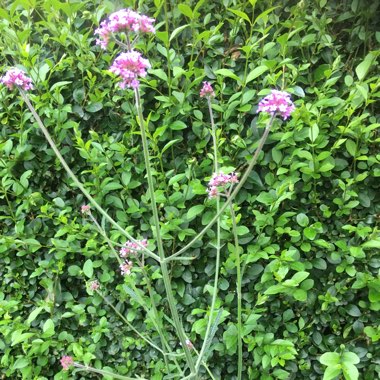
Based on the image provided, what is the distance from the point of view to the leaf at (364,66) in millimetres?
1587

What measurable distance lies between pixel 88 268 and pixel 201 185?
66 centimetres

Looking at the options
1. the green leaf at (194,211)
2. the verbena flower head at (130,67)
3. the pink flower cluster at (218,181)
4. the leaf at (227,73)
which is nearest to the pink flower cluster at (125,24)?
the verbena flower head at (130,67)

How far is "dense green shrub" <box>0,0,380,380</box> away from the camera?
1655 millimetres

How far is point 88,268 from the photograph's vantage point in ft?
6.10

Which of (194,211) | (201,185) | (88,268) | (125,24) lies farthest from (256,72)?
(88,268)

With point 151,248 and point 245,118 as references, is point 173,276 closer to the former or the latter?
point 151,248

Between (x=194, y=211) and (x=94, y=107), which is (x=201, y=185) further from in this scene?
(x=94, y=107)

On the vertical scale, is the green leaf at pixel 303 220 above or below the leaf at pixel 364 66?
below

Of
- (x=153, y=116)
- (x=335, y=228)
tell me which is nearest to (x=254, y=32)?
(x=153, y=116)

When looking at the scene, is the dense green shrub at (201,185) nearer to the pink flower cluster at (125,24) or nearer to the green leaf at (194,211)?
the green leaf at (194,211)

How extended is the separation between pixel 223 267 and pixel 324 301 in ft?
Answer: 1.45

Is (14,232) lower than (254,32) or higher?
lower

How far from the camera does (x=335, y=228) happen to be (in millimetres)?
1715

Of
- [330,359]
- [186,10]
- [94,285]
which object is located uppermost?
[186,10]
